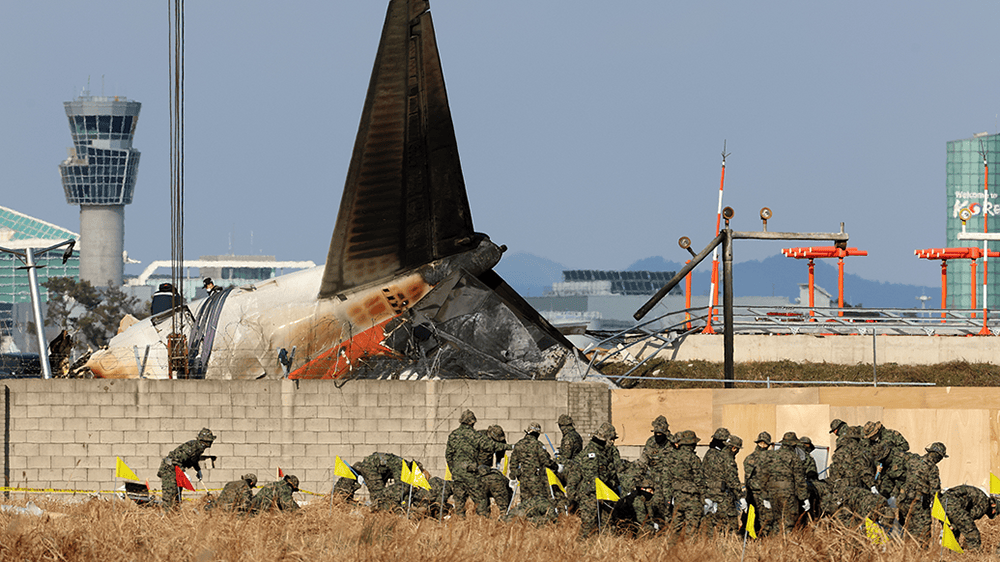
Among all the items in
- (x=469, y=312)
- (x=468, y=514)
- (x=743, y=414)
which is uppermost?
(x=469, y=312)

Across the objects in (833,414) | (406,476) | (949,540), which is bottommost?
(949,540)

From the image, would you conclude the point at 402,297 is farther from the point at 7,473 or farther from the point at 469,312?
the point at 7,473

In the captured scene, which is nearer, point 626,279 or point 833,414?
point 833,414

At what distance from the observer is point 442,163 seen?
22.6 m

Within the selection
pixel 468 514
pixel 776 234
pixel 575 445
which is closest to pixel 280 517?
pixel 468 514

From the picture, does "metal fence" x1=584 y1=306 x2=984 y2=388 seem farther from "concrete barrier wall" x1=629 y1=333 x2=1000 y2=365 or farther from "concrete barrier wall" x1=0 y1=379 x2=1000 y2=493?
"concrete barrier wall" x1=0 y1=379 x2=1000 y2=493

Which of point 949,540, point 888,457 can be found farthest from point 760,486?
point 949,540

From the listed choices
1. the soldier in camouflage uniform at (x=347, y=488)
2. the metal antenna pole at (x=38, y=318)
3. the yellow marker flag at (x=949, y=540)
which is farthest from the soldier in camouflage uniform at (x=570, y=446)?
the metal antenna pole at (x=38, y=318)

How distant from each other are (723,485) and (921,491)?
2530mm

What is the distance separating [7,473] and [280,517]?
6.89m

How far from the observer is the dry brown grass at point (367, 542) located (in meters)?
13.6

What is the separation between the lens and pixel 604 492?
14.6 metres

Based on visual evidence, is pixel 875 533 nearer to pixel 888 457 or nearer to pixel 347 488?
pixel 888 457

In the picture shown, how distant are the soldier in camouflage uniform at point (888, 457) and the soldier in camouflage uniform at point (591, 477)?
356cm
